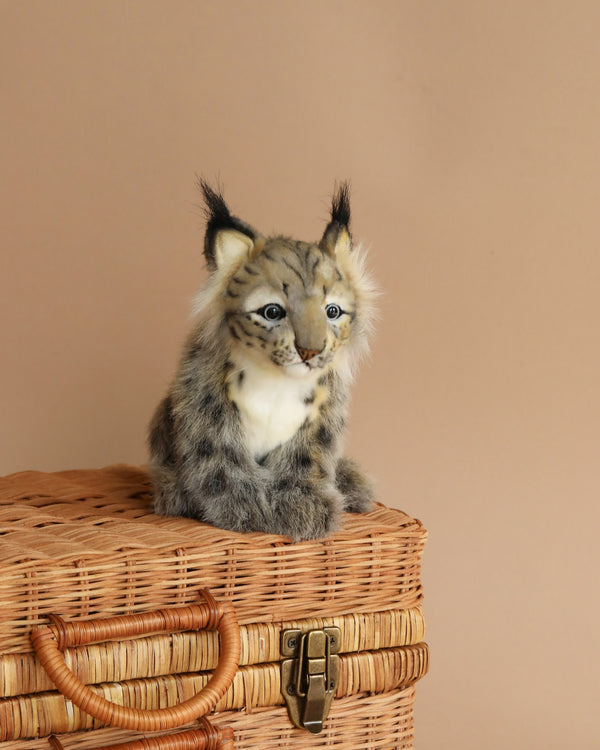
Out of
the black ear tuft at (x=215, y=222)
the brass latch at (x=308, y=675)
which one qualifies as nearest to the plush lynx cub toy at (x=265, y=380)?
the black ear tuft at (x=215, y=222)

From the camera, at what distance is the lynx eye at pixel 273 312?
45.3 inches

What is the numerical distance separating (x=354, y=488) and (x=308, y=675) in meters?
0.28

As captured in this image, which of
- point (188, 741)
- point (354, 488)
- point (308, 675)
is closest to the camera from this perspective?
point (188, 741)

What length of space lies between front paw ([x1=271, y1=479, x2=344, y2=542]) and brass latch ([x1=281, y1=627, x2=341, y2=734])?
0.12 m

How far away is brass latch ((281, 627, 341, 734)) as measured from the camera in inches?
46.6

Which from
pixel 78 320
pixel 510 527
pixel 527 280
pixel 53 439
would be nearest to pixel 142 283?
pixel 78 320

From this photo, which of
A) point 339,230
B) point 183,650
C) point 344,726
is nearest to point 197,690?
point 183,650

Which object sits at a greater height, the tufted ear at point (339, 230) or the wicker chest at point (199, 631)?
the tufted ear at point (339, 230)

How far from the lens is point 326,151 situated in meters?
1.94

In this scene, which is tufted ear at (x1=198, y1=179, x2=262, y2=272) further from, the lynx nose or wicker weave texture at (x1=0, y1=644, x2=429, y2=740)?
wicker weave texture at (x1=0, y1=644, x2=429, y2=740)

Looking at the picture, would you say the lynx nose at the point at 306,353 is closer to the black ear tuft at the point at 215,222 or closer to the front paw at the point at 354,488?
the black ear tuft at the point at 215,222

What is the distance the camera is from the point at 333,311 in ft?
3.92

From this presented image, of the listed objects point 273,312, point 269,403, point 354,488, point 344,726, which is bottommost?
point 344,726

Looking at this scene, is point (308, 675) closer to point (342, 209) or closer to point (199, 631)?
point (199, 631)
